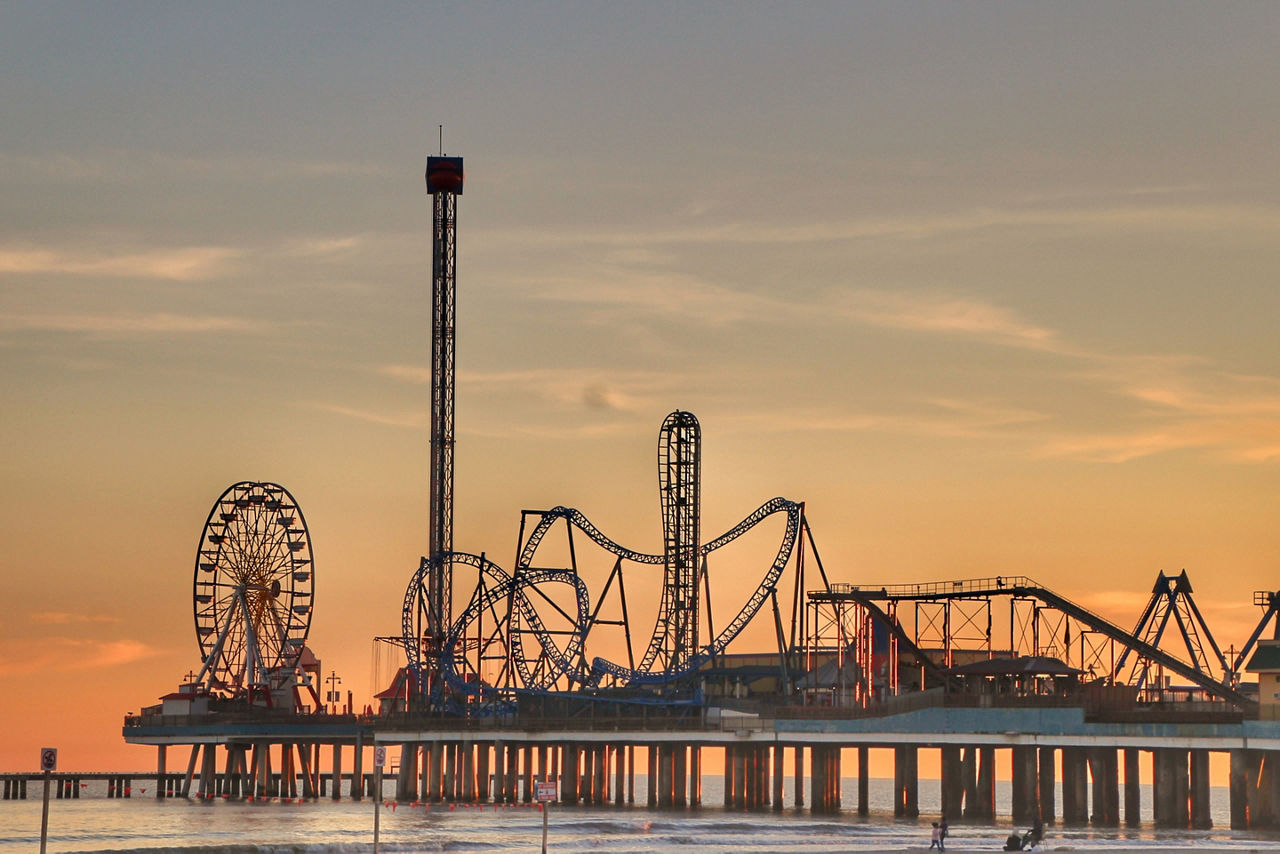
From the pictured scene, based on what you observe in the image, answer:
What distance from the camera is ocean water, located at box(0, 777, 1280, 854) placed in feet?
251

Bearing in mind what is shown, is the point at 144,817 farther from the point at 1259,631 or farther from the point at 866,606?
the point at 1259,631

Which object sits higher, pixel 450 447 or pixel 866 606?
pixel 450 447

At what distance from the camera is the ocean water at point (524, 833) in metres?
76.4

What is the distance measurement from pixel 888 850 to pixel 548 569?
52.8 m

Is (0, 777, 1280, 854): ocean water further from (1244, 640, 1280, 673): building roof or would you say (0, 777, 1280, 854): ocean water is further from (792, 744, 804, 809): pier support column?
(1244, 640, 1280, 673): building roof

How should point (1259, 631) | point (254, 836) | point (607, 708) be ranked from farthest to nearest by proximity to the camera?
1. point (607, 708)
2. point (1259, 631)
3. point (254, 836)

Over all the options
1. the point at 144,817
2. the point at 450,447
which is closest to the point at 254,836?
the point at 144,817

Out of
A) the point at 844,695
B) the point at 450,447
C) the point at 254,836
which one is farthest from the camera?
the point at 450,447

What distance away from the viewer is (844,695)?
108188mm

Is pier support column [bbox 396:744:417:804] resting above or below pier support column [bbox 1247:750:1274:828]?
below

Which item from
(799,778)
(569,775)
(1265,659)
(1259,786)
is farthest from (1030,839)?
(569,775)

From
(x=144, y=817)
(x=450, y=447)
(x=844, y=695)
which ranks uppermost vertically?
(x=450, y=447)

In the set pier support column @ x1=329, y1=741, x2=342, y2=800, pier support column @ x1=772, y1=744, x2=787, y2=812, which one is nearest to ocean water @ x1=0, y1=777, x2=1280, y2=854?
pier support column @ x1=772, y1=744, x2=787, y2=812

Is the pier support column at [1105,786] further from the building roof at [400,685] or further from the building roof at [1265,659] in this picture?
the building roof at [400,685]
